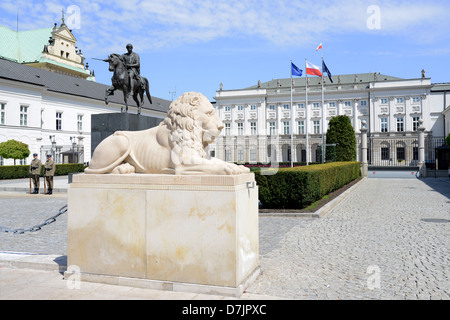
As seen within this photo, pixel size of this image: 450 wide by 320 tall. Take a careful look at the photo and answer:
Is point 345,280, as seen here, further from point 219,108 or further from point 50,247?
point 219,108

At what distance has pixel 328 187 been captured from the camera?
1459cm

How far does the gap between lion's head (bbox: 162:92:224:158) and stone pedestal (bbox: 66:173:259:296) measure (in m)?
0.52

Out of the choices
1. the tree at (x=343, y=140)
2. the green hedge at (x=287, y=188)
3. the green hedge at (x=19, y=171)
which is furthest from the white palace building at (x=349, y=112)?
the green hedge at (x=287, y=188)

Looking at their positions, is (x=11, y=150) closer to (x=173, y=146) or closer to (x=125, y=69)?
(x=125, y=69)

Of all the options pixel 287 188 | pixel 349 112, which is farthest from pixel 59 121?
pixel 349 112

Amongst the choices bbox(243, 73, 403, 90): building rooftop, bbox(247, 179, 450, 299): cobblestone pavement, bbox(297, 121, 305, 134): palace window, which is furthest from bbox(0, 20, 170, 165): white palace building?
bbox(247, 179, 450, 299): cobblestone pavement

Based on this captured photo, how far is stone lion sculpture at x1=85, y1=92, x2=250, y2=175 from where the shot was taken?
170 inches

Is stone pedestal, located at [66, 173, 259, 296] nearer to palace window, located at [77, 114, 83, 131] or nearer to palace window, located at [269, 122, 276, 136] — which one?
palace window, located at [77, 114, 83, 131]

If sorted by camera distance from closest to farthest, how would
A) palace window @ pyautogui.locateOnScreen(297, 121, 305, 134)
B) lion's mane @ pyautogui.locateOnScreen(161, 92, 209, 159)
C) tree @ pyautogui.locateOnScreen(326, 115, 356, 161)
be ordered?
lion's mane @ pyautogui.locateOnScreen(161, 92, 209, 159) → tree @ pyautogui.locateOnScreen(326, 115, 356, 161) → palace window @ pyautogui.locateOnScreen(297, 121, 305, 134)

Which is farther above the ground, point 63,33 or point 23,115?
point 63,33

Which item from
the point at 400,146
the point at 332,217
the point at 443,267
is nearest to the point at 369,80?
the point at 400,146

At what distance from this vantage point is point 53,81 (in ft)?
149

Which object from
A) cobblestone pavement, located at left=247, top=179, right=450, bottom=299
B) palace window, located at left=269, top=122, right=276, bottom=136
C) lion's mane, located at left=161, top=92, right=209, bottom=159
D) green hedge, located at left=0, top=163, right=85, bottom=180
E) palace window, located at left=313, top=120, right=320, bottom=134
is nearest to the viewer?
cobblestone pavement, located at left=247, top=179, right=450, bottom=299

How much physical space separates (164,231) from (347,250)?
355 cm
